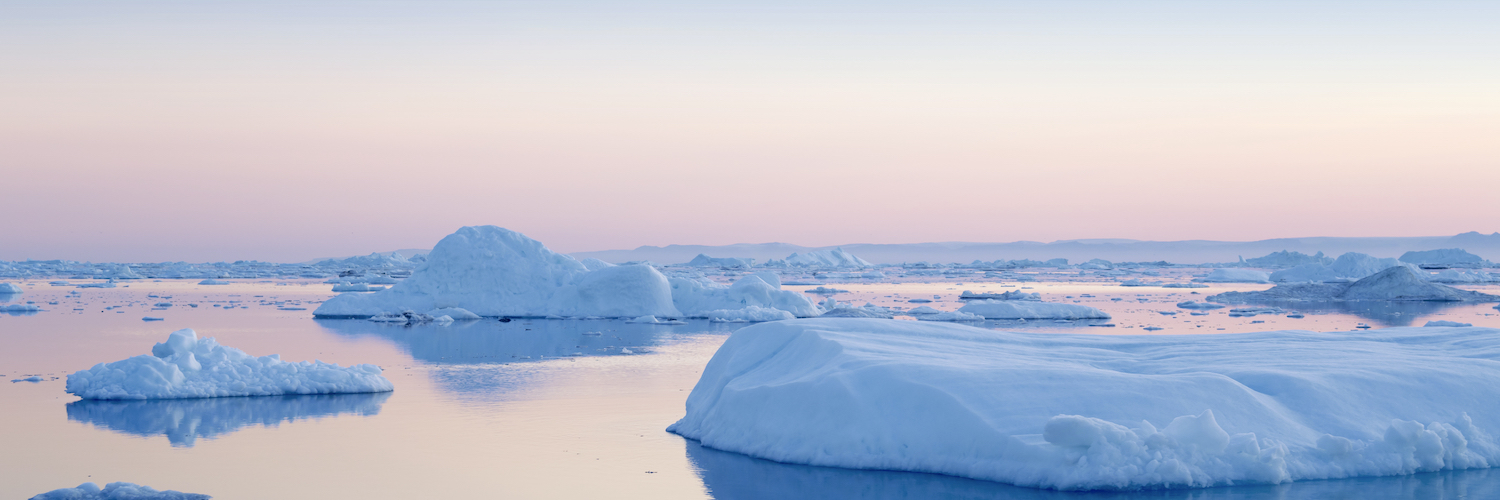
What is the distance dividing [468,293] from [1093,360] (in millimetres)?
19543

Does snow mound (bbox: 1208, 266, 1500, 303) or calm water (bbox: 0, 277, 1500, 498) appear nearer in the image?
calm water (bbox: 0, 277, 1500, 498)

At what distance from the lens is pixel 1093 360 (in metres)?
9.71

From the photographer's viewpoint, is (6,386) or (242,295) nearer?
(6,386)

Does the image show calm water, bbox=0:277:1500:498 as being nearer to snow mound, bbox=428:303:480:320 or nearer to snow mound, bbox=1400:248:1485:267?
snow mound, bbox=428:303:480:320

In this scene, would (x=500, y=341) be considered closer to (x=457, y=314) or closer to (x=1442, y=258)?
(x=457, y=314)

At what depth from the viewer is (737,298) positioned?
89.6ft

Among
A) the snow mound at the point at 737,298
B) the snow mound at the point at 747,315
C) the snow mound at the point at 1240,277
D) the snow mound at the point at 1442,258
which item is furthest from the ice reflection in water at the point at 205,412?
the snow mound at the point at 1442,258

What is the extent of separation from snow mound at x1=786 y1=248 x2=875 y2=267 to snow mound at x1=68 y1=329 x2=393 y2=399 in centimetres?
8833

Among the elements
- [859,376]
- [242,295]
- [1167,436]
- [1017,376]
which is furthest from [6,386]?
[242,295]

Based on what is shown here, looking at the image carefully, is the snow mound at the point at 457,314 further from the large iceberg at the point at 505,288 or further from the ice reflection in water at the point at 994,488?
the ice reflection in water at the point at 994,488

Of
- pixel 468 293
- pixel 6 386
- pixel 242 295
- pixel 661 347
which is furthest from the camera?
pixel 242 295

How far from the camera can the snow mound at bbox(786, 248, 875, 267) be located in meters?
103

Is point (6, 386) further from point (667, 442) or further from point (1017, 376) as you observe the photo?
point (1017, 376)

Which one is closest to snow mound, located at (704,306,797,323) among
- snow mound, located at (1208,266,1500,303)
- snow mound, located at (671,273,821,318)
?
snow mound, located at (671,273,821,318)
